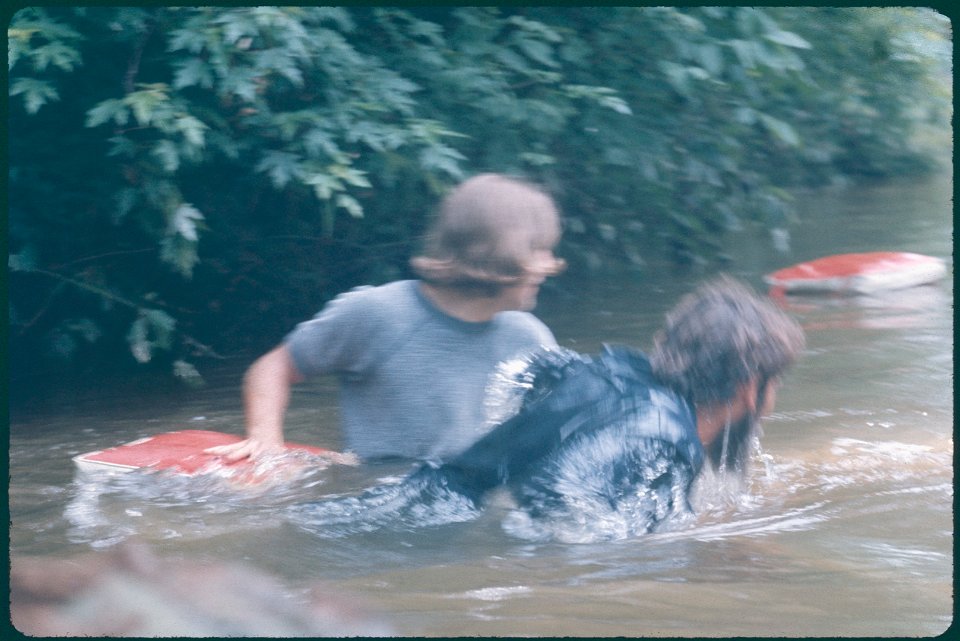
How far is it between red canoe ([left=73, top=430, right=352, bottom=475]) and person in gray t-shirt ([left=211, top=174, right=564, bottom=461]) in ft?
1.11

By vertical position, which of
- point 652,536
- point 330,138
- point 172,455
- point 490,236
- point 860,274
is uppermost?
point 330,138

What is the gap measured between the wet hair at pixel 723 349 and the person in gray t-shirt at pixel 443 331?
1.57 ft

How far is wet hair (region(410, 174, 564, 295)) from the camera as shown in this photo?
359 cm

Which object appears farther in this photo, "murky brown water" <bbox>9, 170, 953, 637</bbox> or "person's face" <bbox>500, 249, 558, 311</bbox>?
"person's face" <bbox>500, 249, 558, 311</bbox>

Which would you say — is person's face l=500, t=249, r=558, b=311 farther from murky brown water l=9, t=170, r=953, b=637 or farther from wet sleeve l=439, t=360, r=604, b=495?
murky brown water l=9, t=170, r=953, b=637

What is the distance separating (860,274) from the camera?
811 cm

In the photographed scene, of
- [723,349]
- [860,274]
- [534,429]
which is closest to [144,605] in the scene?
[534,429]

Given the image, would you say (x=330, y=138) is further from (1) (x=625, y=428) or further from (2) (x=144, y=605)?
(2) (x=144, y=605)

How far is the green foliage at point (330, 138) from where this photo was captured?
530 centimetres

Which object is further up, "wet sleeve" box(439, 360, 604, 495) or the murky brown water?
"wet sleeve" box(439, 360, 604, 495)

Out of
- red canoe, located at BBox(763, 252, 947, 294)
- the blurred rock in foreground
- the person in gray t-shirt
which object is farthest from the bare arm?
red canoe, located at BBox(763, 252, 947, 294)

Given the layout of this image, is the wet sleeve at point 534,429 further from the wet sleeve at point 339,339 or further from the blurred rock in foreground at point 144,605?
the blurred rock in foreground at point 144,605

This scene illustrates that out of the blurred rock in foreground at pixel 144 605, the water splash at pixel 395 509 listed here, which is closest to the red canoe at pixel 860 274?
the water splash at pixel 395 509

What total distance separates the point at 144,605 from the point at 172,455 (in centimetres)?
222
